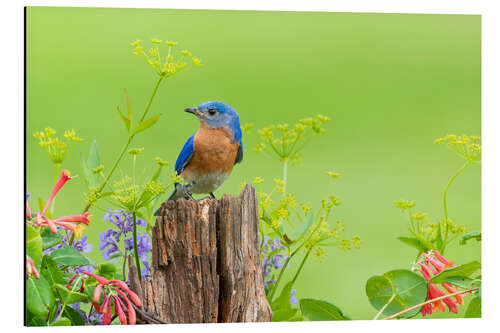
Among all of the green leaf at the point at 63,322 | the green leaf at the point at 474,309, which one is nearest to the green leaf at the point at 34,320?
the green leaf at the point at 63,322

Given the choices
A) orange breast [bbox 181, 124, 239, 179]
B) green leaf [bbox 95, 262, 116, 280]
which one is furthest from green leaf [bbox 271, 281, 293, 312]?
green leaf [bbox 95, 262, 116, 280]

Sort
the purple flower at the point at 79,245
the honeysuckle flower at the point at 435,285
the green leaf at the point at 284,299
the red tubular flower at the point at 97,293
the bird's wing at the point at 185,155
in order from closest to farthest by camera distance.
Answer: the red tubular flower at the point at 97,293 < the purple flower at the point at 79,245 < the green leaf at the point at 284,299 < the honeysuckle flower at the point at 435,285 < the bird's wing at the point at 185,155

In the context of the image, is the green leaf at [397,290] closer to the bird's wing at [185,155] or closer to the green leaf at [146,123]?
the bird's wing at [185,155]

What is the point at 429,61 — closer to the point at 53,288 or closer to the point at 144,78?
the point at 144,78

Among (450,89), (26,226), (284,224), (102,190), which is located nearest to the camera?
(26,226)

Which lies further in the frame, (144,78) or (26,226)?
(144,78)

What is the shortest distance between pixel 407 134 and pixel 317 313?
1.35 m

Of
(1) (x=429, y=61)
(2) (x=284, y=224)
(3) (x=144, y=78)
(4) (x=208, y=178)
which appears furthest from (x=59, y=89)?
(1) (x=429, y=61)

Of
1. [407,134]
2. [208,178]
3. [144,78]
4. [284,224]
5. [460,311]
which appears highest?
[144,78]

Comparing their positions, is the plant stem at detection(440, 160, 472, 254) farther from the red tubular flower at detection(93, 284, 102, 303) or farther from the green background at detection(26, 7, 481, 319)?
the red tubular flower at detection(93, 284, 102, 303)

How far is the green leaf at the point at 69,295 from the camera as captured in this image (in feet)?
10.4

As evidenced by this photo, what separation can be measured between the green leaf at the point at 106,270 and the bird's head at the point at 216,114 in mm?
940

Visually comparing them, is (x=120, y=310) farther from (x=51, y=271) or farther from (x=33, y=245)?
(x=33, y=245)

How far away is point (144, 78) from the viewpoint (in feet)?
13.8
